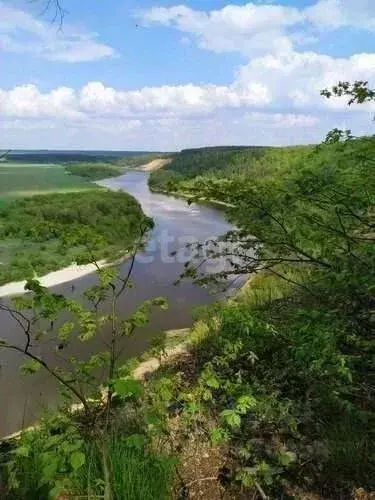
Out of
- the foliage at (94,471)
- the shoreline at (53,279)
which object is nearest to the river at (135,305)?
the foliage at (94,471)

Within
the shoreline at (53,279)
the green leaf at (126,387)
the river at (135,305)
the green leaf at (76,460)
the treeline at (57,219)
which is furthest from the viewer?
the treeline at (57,219)

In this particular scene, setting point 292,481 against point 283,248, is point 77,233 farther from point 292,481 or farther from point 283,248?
point 292,481

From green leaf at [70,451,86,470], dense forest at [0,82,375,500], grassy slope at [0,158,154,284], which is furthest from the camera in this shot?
grassy slope at [0,158,154,284]

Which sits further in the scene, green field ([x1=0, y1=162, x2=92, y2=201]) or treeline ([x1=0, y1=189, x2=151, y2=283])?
green field ([x1=0, y1=162, x2=92, y2=201])

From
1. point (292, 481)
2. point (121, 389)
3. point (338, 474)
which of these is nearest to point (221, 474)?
point (292, 481)

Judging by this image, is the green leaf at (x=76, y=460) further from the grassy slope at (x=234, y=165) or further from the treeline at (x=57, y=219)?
the treeline at (x=57, y=219)

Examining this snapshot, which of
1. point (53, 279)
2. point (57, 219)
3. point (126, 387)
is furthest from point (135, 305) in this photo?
point (126, 387)

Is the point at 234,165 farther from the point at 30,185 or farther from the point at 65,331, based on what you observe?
the point at 65,331

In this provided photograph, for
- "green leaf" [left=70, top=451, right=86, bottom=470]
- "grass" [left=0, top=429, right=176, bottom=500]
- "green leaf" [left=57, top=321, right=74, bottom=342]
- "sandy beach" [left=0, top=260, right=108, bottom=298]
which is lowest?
"sandy beach" [left=0, top=260, right=108, bottom=298]

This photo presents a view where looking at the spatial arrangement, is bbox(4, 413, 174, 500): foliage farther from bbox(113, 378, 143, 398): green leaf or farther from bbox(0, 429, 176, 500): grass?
bbox(113, 378, 143, 398): green leaf

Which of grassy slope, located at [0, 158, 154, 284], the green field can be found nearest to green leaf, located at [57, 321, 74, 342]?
grassy slope, located at [0, 158, 154, 284]
